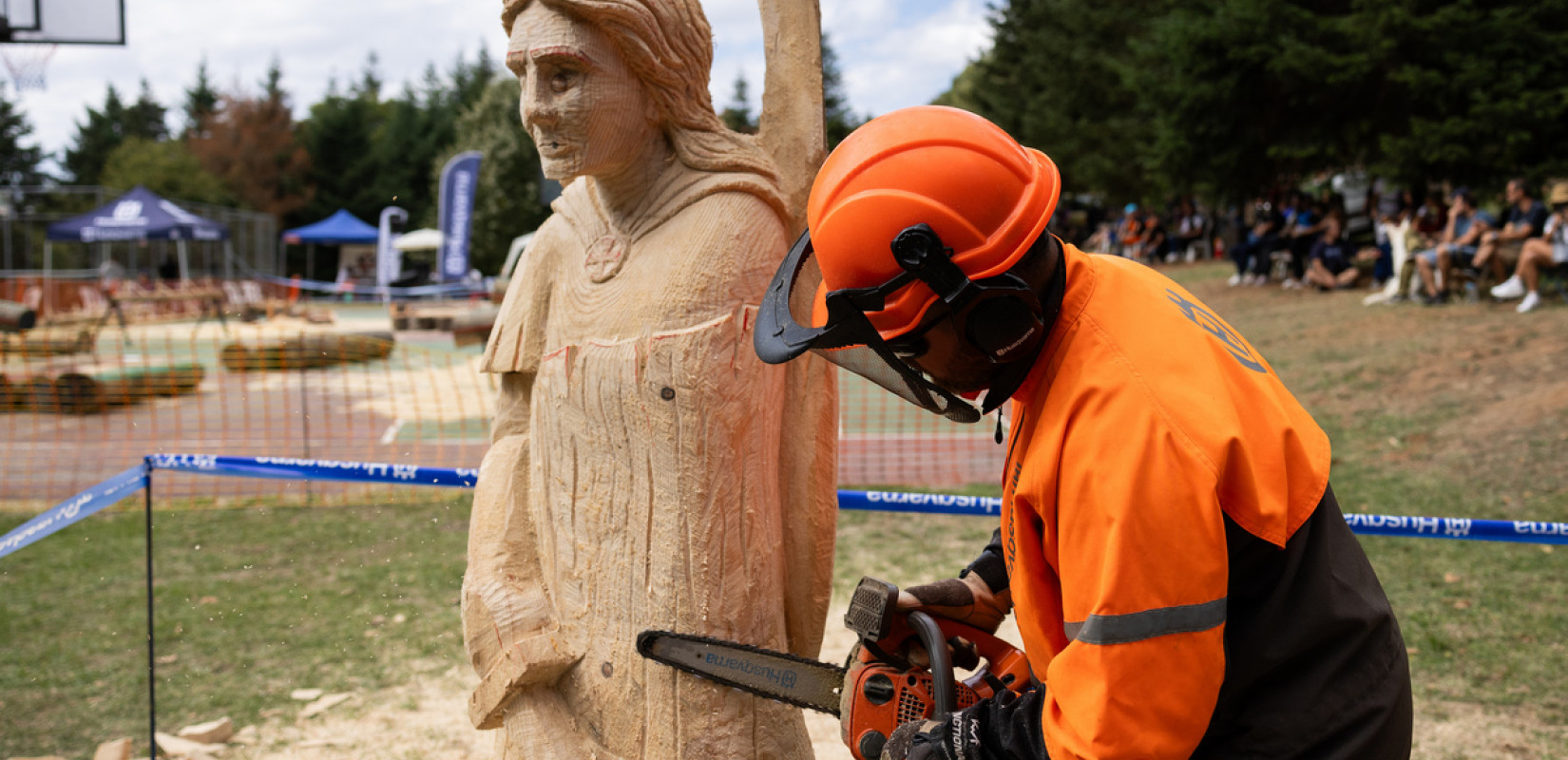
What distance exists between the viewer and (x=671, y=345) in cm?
203

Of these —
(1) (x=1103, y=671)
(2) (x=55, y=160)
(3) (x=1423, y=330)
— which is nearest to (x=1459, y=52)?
(3) (x=1423, y=330)

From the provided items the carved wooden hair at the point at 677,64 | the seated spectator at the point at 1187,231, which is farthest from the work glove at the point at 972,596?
the seated spectator at the point at 1187,231

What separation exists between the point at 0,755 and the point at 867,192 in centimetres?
438

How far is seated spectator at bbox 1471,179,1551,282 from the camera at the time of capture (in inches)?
430

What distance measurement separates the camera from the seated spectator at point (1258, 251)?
16484 millimetres

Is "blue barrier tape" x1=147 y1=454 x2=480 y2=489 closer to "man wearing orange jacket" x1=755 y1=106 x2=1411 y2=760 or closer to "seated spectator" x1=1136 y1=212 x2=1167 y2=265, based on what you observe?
"man wearing orange jacket" x1=755 y1=106 x2=1411 y2=760

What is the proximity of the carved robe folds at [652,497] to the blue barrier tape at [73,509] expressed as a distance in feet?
7.21

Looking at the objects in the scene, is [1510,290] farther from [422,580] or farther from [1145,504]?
[1145,504]

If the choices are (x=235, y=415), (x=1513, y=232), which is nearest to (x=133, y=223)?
(x=235, y=415)

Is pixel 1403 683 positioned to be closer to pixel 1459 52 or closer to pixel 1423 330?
pixel 1423 330

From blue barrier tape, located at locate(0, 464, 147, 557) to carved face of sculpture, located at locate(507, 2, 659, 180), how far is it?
8.18 ft

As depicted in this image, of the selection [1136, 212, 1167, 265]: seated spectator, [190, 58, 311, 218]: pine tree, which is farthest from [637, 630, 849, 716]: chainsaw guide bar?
[190, 58, 311, 218]: pine tree

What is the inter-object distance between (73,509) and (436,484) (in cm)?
120

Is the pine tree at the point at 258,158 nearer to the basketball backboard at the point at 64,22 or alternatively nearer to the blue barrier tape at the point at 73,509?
the basketball backboard at the point at 64,22
